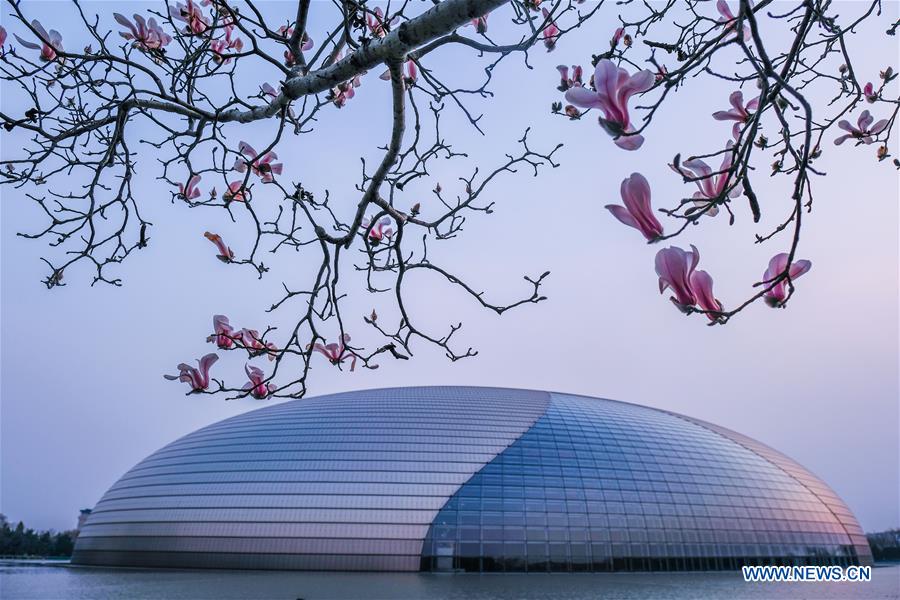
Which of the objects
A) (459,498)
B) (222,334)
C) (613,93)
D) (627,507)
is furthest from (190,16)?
(627,507)

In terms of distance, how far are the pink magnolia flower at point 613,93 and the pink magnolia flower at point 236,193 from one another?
82.6 inches

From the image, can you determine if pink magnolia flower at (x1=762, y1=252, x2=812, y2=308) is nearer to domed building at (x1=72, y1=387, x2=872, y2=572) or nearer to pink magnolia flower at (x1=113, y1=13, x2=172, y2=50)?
pink magnolia flower at (x1=113, y1=13, x2=172, y2=50)

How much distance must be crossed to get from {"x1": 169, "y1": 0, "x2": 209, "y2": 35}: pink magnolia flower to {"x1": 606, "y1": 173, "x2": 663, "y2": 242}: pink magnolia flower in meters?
2.38

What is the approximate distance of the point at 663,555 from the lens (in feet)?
75.6

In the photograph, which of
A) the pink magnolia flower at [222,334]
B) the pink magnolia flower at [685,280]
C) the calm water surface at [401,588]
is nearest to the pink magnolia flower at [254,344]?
the pink magnolia flower at [222,334]

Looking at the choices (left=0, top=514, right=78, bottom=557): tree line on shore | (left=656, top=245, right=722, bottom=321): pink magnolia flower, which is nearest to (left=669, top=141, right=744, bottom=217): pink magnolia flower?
(left=656, top=245, right=722, bottom=321): pink magnolia flower

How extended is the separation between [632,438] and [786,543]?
23.7 feet

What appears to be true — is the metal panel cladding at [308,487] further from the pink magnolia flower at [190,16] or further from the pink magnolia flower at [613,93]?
the pink magnolia flower at [613,93]

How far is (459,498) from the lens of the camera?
900 inches

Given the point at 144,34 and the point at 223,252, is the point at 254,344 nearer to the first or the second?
the point at 223,252

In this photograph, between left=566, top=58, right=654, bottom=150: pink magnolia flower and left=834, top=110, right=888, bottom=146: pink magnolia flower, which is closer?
left=566, top=58, right=654, bottom=150: pink magnolia flower

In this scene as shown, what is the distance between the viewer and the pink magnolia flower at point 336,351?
298 centimetres

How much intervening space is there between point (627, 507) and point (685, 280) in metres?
24.3

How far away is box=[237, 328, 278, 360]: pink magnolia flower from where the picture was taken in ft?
9.39
